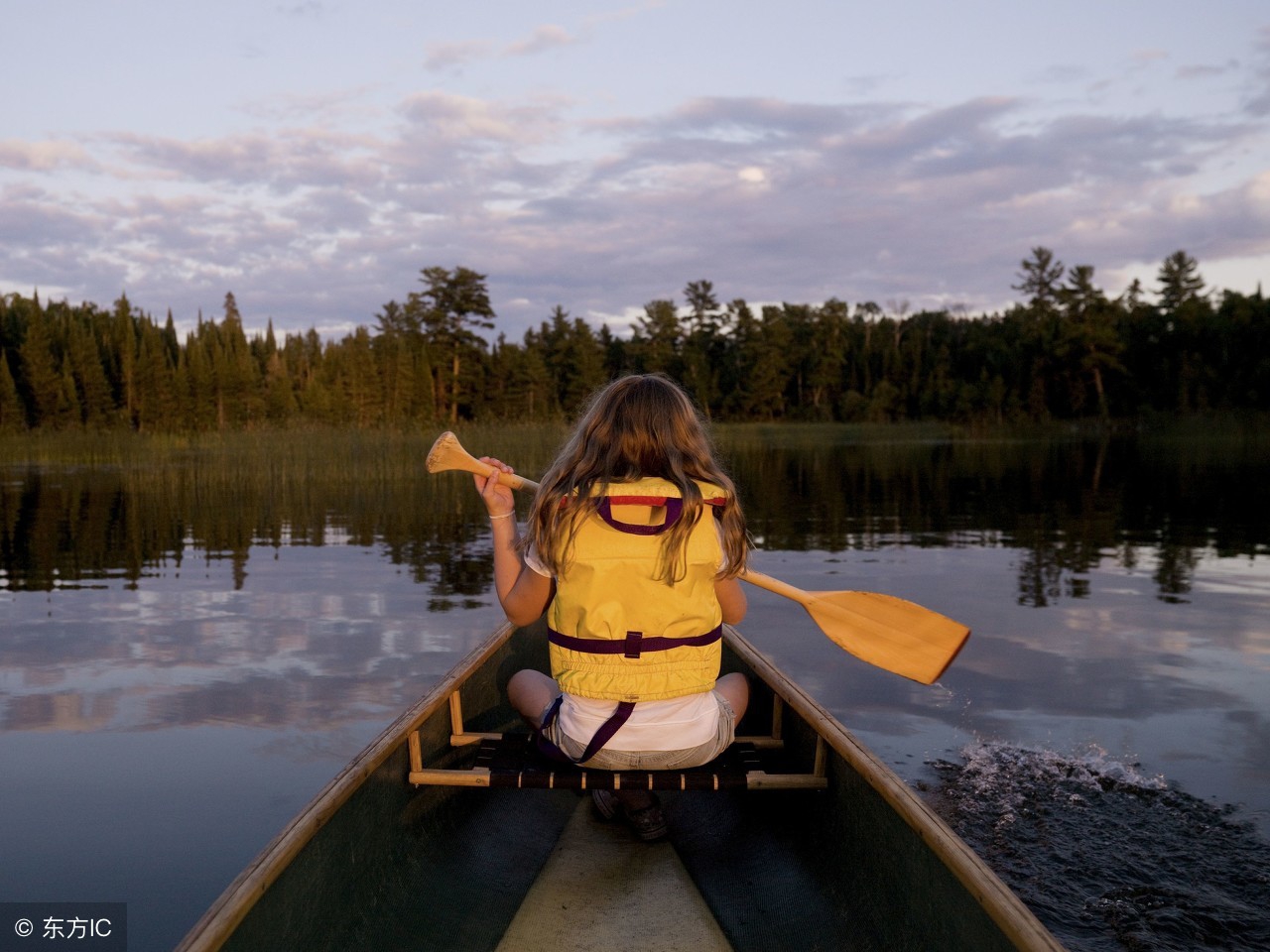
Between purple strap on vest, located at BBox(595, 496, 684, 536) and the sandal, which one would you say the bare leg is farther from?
purple strap on vest, located at BBox(595, 496, 684, 536)

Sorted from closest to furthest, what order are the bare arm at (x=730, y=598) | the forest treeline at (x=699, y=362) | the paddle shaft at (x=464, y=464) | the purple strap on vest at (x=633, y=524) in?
the purple strap on vest at (x=633, y=524) → the bare arm at (x=730, y=598) → the paddle shaft at (x=464, y=464) → the forest treeline at (x=699, y=362)

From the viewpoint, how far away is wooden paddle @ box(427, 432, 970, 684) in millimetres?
3330

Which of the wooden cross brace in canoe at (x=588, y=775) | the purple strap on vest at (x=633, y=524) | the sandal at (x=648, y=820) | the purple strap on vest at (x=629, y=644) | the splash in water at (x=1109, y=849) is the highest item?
the purple strap on vest at (x=633, y=524)

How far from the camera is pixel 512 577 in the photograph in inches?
117

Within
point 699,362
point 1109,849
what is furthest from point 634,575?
point 699,362

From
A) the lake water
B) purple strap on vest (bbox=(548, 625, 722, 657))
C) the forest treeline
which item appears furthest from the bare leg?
the forest treeline

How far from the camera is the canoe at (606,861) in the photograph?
6.56 ft

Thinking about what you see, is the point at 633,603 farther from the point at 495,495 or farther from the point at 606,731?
the point at 495,495

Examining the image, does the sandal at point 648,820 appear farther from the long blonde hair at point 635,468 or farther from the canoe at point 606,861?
the long blonde hair at point 635,468

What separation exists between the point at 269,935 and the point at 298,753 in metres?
2.76

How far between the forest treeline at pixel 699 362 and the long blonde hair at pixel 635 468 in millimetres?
29775

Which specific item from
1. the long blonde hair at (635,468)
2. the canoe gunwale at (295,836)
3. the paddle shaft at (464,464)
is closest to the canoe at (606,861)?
the canoe gunwale at (295,836)

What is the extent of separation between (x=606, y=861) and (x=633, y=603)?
98 centimetres

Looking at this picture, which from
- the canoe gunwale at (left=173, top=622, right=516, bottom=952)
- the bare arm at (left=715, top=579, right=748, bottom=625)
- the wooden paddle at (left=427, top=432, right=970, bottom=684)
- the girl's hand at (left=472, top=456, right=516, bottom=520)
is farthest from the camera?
the wooden paddle at (left=427, top=432, right=970, bottom=684)
